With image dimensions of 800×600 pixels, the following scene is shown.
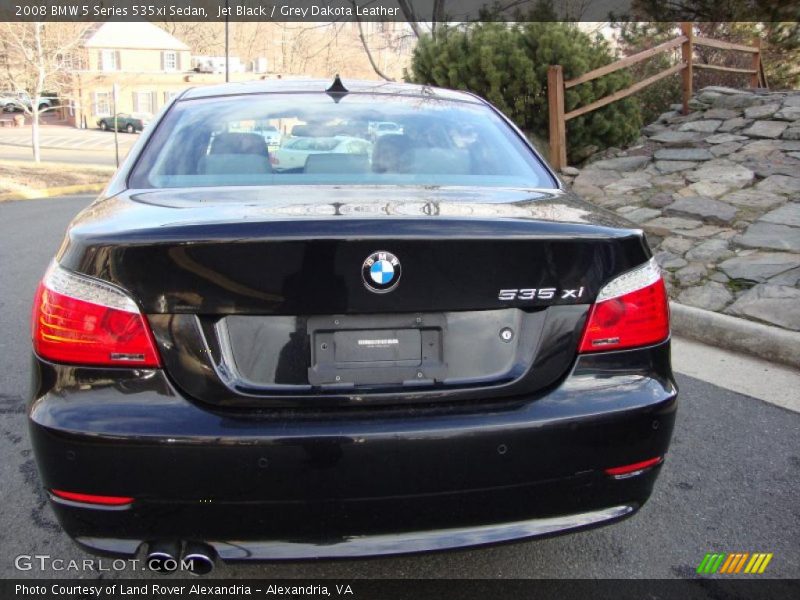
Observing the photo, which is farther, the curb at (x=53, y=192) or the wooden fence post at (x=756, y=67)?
the curb at (x=53, y=192)

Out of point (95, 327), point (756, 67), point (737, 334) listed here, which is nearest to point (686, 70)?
point (756, 67)

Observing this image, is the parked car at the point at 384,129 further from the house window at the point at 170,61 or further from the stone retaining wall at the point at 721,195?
the house window at the point at 170,61

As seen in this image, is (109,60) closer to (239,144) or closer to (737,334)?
(737,334)

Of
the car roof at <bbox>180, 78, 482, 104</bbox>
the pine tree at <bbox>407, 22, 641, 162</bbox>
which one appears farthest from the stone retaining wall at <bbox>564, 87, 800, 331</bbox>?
the car roof at <bbox>180, 78, 482, 104</bbox>

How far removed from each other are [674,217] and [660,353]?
5593mm

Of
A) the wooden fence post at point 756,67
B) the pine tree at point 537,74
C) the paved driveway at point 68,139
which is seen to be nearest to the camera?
the pine tree at point 537,74

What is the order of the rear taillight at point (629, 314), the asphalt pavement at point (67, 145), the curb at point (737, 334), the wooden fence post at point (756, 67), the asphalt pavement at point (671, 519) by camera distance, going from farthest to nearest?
the asphalt pavement at point (67, 145)
the wooden fence post at point (756, 67)
the curb at point (737, 334)
the asphalt pavement at point (671, 519)
the rear taillight at point (629, 314)

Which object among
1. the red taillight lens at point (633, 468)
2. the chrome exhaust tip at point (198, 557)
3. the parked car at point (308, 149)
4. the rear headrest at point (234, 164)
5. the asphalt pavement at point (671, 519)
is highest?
the parked car at point (308, 149)

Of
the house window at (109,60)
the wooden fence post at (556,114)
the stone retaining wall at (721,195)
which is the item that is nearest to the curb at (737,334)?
the stone retaining wall at (721,195)

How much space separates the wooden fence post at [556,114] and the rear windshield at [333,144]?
6348 mm

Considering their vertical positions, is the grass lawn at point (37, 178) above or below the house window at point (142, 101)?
below

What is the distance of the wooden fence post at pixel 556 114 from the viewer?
361 inches

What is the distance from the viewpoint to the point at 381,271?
1.80 metres

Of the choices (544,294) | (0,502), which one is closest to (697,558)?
(544,294)
